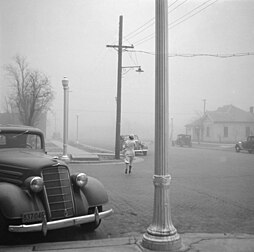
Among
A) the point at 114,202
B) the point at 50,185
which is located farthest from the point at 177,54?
the point at 50,185

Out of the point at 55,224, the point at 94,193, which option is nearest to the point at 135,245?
the point at 55,224

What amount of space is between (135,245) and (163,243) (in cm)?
44

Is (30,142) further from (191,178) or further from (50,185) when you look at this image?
(191,178)

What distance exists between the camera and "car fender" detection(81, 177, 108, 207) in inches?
197

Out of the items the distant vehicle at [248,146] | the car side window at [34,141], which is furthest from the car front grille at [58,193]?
the distant vehicle at [248,146]

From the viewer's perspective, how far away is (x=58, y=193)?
4.68 metres

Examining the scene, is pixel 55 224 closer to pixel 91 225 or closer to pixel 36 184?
pixel 36 184

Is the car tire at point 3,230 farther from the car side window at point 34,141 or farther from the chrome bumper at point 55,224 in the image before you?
the car side window at point 34,141

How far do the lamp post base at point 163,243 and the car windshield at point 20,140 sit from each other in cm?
297

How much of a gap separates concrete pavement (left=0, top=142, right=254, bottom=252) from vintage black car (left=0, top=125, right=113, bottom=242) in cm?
24

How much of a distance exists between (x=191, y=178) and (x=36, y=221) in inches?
306

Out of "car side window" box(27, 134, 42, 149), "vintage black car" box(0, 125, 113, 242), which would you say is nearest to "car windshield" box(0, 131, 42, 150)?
"car side window" box(27, 134, 42, 149)

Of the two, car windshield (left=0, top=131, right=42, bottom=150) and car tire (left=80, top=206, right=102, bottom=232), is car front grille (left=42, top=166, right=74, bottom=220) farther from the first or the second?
car windshield (left=0, top=131, right=42, bottom=150)

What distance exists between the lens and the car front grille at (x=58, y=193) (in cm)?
457
